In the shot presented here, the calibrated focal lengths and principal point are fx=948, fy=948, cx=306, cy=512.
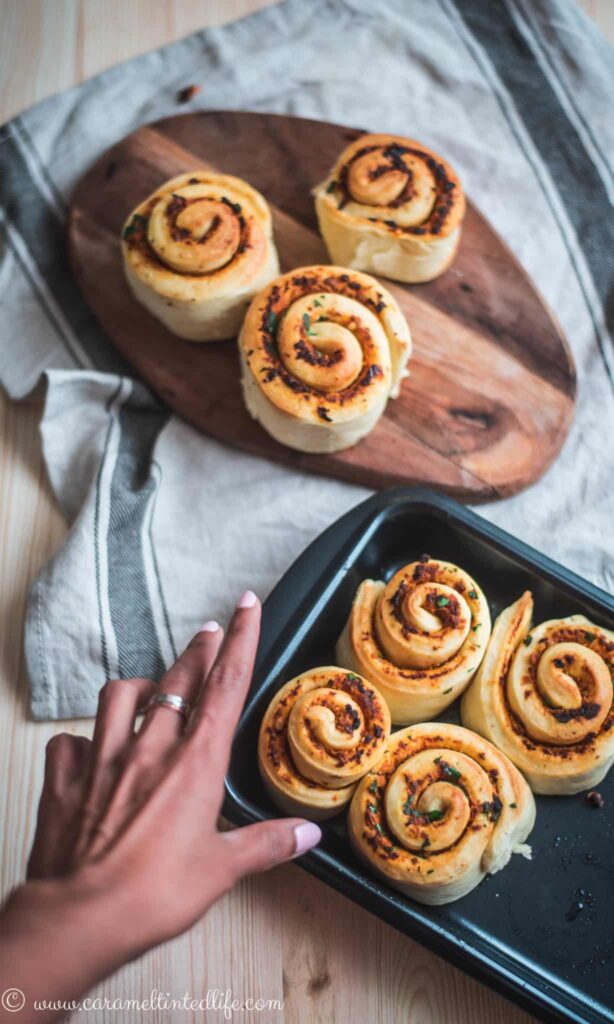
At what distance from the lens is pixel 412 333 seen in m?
2.61

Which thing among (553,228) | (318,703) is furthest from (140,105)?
(318,703)

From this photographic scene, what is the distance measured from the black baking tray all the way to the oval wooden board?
0.30 metres

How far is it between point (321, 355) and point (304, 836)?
3.90 ft

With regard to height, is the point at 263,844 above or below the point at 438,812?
above

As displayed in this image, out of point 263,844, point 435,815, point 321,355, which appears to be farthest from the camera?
point 321,355

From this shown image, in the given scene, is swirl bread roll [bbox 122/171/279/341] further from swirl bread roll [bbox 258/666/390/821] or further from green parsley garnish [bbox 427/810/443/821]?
green parsley garnish [bbox 427/810/443/821]

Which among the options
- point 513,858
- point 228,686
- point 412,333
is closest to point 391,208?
point 412,333

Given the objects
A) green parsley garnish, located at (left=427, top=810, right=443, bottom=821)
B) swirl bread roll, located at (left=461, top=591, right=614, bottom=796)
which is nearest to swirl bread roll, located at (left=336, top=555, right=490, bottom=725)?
swirl bread roll, located at (left=461, top=591, right=614, bottom=796)

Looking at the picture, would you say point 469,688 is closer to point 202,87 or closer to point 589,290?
point 589,290

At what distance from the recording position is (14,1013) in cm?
125

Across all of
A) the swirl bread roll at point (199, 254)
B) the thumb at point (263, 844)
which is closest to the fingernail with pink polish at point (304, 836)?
the thumb at point (263, 844)

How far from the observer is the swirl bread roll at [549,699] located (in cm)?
196

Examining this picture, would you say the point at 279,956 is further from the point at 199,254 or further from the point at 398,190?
the point at 398,190

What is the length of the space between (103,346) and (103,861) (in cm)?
164
